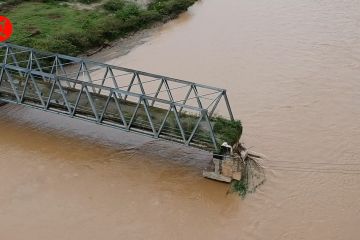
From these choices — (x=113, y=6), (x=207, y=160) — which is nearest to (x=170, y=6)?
(x=113, y=6)

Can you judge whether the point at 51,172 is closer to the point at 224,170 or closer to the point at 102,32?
the point at 224,170

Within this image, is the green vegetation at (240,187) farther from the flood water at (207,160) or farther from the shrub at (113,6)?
the shrub at (113,6)

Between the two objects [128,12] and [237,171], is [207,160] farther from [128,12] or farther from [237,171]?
[128,12]

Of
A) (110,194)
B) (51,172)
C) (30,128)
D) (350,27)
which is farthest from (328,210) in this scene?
(350,27)

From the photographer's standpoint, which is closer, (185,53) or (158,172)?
(158,172)

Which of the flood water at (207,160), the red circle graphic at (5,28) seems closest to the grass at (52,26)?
the red circle graphic at (5,28)

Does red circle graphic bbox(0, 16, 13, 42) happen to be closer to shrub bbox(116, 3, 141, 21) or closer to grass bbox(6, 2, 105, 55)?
grass bbox(6, 2, 105, 55)
